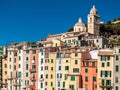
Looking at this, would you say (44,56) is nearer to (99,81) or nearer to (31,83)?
(31,83)

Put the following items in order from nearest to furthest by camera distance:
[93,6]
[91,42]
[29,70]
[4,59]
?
[29,70] < [4,59] < [91,42] < [93,6]

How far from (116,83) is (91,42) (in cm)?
3221

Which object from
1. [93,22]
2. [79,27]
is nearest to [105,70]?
[79,27]

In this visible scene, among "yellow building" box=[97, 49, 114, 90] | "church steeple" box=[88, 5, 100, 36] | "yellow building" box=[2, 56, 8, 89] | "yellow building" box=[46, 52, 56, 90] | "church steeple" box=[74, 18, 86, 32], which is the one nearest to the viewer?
"yellow building" box=[97, 49, 114, 90]

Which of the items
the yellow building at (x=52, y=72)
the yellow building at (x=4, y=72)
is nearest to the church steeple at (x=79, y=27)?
the yellow building at (x=4, y=72)

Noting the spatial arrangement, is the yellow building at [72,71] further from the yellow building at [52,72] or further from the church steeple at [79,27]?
the church steeple at [79,27]

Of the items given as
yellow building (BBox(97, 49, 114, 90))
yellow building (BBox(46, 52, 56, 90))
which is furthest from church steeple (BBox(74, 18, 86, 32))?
yellow building (BBox(97, 49, 114, 90))

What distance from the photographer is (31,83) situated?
8456cm

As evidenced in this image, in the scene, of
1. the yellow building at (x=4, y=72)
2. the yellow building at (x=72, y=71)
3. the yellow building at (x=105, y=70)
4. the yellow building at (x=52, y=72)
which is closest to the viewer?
the yellow building at (x=105, y=70)

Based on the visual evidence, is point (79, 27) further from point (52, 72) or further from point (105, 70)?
point (105, 70)

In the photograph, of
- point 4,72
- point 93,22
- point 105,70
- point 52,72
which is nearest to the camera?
point 105,70

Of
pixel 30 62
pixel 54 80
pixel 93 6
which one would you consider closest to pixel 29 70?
pixel 30 62

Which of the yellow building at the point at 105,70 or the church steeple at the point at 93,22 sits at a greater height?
the church steeple at the point at 93,22

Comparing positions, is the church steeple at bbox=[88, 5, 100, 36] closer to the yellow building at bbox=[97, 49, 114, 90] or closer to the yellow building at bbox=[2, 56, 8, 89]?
the yellow building at bbox=[2, 56, 8, 89]
